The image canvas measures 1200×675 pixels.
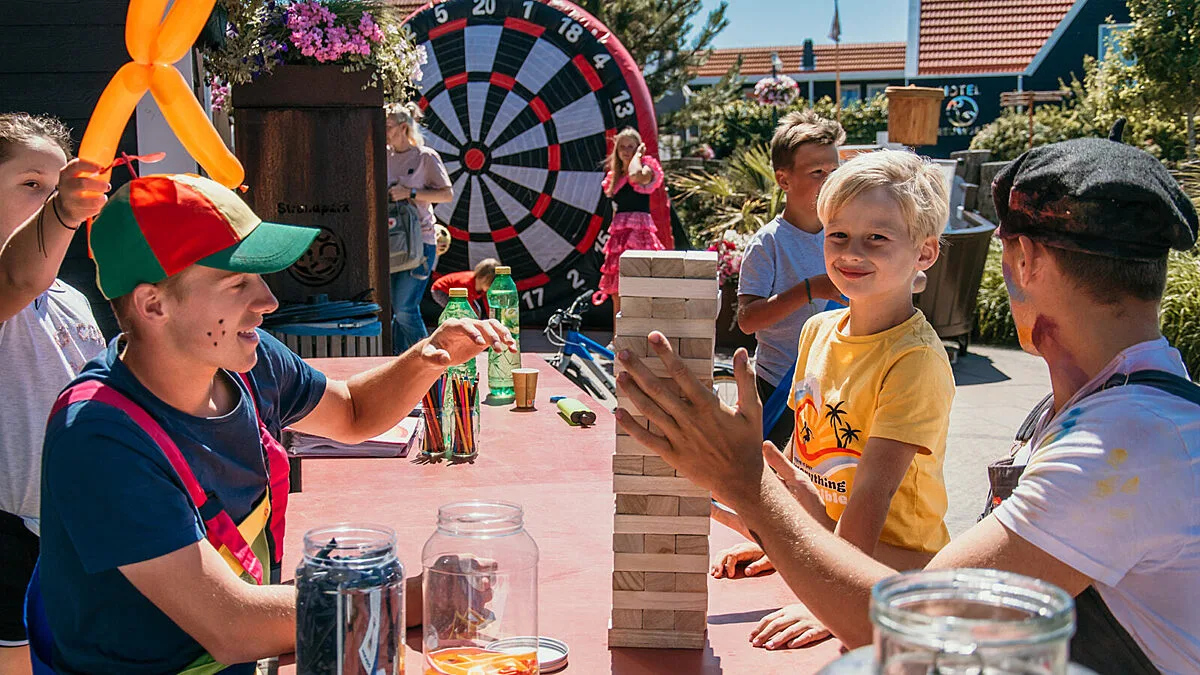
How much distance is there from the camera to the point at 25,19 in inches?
211

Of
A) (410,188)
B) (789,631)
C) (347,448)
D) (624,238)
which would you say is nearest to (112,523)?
(789,631)

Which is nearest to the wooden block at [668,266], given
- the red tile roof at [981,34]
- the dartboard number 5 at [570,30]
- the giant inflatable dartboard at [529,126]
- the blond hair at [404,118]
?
the blond hair at [404,118]

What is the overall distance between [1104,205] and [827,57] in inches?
1578

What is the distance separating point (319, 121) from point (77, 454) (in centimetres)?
508

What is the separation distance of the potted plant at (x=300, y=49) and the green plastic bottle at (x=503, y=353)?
1940mm

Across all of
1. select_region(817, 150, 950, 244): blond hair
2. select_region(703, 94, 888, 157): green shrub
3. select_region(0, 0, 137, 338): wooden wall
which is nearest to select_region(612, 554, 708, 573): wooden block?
select_region(817, 150, 950, 244): blond hair

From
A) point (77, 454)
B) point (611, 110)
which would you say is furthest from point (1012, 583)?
point (611, 110)

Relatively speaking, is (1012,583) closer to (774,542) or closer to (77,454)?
(774,542)

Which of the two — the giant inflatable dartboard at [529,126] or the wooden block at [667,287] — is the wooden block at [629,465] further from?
the giant inflatable dartboard at [529,126]

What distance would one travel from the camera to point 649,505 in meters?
1.93

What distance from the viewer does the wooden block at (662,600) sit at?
197cm

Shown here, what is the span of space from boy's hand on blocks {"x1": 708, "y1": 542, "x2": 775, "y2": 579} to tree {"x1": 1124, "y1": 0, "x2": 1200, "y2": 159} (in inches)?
575

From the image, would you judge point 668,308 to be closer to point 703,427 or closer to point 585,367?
point 703,427

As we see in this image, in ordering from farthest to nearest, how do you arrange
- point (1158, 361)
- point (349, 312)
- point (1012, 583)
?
point (349, 312), point (1158, 361), point (1012, 583)
